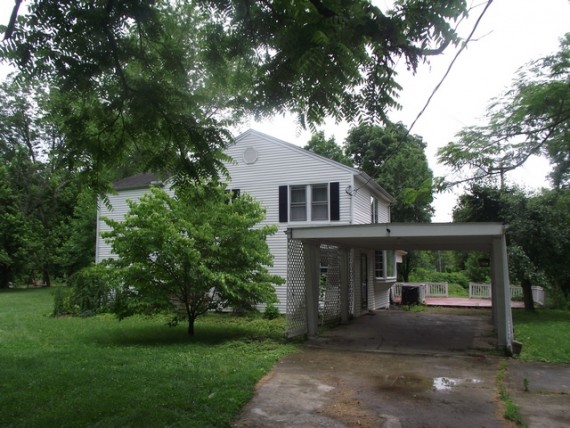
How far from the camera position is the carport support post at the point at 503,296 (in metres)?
9.07

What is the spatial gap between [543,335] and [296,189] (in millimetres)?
8585

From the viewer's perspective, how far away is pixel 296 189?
53.6 feet

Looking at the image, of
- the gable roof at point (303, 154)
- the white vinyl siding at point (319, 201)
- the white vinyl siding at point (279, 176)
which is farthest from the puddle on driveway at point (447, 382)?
the white vinyl siding at point (319, 201)

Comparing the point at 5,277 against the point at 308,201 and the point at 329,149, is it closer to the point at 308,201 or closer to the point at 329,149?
the point at 329,149

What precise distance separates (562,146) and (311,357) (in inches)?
221

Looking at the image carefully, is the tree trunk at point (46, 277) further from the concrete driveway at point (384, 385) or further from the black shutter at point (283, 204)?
the concrete driveway at point (384, 385)

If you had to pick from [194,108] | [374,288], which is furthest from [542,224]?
[194,108]

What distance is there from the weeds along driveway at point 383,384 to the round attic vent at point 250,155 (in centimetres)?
764

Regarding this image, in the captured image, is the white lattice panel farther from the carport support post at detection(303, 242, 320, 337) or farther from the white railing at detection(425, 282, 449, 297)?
the white railing at detection(425, 282, 449, 297)

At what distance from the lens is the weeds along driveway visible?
530cm

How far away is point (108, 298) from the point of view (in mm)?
16016

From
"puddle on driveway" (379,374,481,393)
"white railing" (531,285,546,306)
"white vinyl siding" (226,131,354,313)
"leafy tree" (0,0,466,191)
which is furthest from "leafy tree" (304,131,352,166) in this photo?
"leafy tree" (0,0,466,191)

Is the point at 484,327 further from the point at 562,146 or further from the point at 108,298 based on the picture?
the point at 108,298

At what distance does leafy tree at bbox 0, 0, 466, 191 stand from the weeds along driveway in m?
3.09
